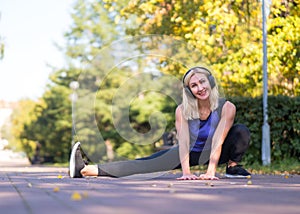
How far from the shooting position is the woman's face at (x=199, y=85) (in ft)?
21.7

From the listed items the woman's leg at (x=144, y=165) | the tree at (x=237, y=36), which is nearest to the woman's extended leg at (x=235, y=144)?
the woman's leg at (x=144, y=165)

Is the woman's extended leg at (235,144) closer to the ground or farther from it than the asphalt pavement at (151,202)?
farther from it

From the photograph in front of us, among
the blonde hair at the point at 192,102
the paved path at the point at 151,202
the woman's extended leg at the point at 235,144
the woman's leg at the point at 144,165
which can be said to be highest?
the blonde hair at the point at 192,102

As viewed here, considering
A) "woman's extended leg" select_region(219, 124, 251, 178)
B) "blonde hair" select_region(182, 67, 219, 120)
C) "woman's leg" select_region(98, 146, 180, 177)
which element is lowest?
"woman's leg" select_region(98, 146, 180, 177)

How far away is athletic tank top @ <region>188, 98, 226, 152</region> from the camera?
6.94 meters

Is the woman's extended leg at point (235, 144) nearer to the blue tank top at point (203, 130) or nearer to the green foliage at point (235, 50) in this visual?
the blue tank top at point (203, 130)

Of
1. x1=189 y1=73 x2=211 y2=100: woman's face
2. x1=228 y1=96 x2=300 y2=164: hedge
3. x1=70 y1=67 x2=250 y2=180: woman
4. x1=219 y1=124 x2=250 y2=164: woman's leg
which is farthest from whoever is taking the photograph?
x1=228 y1=96 x2=300 y2=164: hedge

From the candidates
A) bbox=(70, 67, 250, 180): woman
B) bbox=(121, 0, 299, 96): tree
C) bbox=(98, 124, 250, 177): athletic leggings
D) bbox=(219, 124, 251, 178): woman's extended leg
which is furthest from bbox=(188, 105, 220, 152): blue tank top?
bbox=(121, 0, 299, 96): tree

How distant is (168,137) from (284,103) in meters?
4.54

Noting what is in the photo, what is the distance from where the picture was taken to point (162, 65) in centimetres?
1599

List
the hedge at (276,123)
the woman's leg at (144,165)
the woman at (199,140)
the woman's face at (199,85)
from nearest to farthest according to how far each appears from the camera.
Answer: the woman's face at (199,85) < the woman at (199,140) < the woman's leg at (144,165) < the hedge at (276,123)

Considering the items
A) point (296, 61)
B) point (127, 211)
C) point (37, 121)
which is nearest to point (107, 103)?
point (37, 121)

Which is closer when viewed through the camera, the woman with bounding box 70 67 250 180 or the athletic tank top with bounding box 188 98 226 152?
the woman with bounding box 70 67 250 180

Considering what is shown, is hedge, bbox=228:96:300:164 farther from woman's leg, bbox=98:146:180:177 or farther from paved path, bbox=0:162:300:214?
paved path, bbox=0:162:300:214
